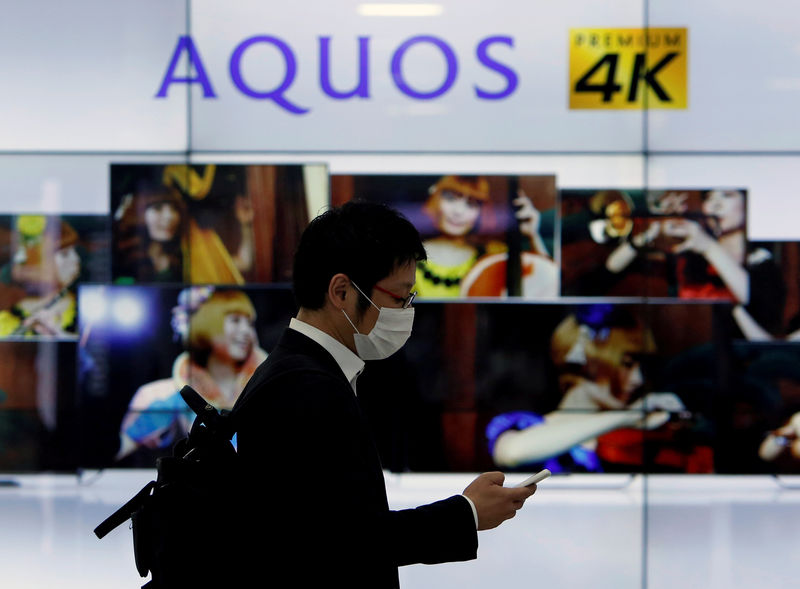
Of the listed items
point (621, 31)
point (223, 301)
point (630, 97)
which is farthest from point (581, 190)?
point (223, 301)

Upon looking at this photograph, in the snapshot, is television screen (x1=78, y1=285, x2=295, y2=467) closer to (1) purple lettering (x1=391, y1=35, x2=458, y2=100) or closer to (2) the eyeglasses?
(1) purple lettering (x1=391, y1=35, x2=458, y2=100)

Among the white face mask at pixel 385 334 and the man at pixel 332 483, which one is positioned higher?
the white face mask at pixel 385 334

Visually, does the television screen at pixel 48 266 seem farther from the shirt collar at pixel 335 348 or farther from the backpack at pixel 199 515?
the backpack at pixel 199 515

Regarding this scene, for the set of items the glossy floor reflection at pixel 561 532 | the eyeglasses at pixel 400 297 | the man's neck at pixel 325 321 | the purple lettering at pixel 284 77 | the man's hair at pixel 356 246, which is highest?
the purple lettering at pixel 284 77

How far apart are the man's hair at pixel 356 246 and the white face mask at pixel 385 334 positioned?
95 millimetres

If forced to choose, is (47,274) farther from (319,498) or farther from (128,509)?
(319,498)

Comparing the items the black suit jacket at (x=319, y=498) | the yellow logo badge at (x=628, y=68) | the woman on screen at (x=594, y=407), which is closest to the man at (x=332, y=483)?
the black suit jacket at (x=319, y=498)

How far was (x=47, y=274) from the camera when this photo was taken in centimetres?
435

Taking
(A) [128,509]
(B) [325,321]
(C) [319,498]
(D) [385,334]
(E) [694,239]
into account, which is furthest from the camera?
(E) [694,239]

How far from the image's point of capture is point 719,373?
4199 mm

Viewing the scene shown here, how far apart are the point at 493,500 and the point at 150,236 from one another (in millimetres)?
3042

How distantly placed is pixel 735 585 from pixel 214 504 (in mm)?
3308

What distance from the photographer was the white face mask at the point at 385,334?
73.8 inches

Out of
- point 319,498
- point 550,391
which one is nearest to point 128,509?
point 319,498
